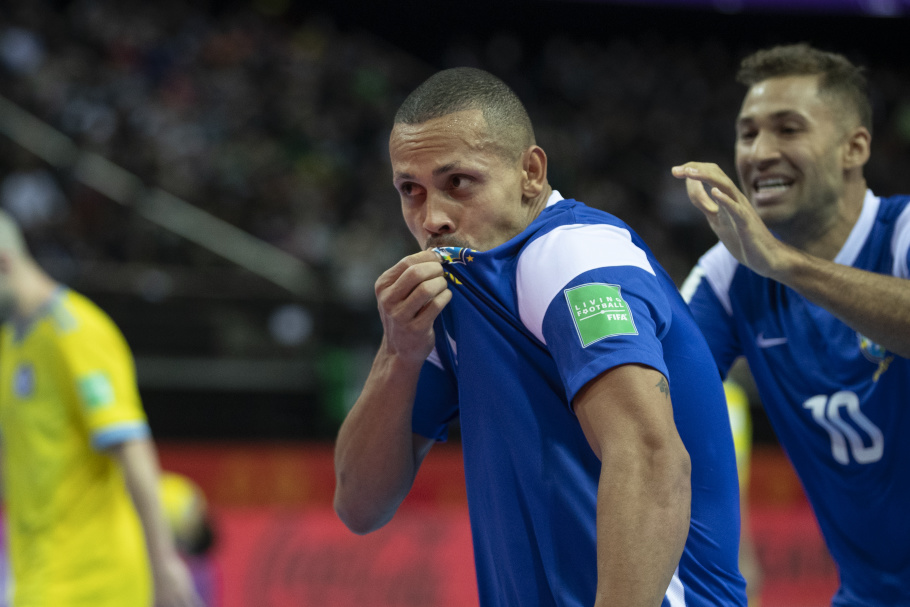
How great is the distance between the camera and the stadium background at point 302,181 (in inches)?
322

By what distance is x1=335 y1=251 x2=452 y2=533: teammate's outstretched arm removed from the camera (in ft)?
6.07

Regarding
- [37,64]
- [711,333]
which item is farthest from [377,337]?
[711,333]

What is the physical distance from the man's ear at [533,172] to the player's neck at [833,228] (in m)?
1.14

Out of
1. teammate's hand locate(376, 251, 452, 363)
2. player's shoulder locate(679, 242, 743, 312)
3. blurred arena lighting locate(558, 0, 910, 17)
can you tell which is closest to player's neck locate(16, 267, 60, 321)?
teammate's hand locate(376, 251, 452, 363)

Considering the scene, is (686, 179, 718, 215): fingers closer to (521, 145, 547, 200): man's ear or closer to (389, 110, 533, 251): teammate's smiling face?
(521, 145, 547, 200): man's ear

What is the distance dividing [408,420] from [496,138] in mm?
693

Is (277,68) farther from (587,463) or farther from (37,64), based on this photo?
(587,463)

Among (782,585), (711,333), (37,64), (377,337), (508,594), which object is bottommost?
(782,585)

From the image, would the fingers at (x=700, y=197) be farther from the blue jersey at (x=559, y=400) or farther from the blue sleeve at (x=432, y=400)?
the blue sleeve at (x=432, y=400)

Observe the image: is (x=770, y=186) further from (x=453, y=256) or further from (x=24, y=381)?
(x=24, y=381)

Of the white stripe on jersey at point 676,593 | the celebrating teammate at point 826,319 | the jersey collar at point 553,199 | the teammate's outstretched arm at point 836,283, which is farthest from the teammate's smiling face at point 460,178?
the celebrating teammate at point 826,319

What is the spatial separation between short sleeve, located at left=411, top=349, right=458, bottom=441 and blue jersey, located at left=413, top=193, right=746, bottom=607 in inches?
12.5

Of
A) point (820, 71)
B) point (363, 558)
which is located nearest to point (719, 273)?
point (820, 71)

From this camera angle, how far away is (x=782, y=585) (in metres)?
8.14
